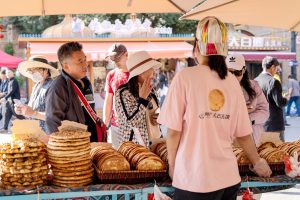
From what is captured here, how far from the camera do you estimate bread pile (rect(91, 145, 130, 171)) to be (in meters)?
2.64

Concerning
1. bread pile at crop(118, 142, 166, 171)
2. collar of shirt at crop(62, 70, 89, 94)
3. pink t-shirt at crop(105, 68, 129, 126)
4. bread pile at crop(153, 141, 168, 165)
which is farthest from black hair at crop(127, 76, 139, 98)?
pink t-shirt at crop(105, 68, 129, 126)

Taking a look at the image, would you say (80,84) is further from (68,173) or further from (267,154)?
(267,154)

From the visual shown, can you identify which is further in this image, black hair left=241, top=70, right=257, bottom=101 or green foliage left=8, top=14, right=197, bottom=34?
green foliage left=8, top=14, right=197, bottom=34

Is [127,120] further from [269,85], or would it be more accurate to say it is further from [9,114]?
Result: [9,114]

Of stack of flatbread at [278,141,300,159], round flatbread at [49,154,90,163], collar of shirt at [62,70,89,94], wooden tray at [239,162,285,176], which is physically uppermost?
collar of shirt at [62,70,89,94]

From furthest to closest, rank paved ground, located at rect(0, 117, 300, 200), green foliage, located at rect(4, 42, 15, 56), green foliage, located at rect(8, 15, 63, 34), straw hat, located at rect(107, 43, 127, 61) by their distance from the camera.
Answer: green foliage, located at rect(4, 42, 15, 56) → green foliage, located at rect(8, 15, 63, 34) → paved ground, located at rect(0, 117, 300, 200) → straw hat, located at rect(107, 43, 127, 61)

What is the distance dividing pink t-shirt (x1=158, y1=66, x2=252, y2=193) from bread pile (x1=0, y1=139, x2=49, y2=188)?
0.71m

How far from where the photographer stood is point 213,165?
7.86 feet

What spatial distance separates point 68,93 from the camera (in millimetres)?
3383

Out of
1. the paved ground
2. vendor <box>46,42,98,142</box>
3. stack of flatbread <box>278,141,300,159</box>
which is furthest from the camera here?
the paved ground

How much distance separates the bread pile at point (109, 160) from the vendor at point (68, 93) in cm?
58

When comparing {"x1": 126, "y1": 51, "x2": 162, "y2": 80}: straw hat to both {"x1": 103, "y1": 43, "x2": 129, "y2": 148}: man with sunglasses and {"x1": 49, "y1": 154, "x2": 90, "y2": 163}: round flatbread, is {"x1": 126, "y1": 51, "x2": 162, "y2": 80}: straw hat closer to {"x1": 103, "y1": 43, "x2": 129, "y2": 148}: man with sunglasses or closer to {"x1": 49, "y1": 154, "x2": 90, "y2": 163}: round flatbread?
{"x1": 103, "y1": 43, "x2": 129, "y2": 148}: man with sunglasses

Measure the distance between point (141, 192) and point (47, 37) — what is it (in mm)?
11897

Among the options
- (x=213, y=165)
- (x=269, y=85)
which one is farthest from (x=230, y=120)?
(x=269, y=85)
